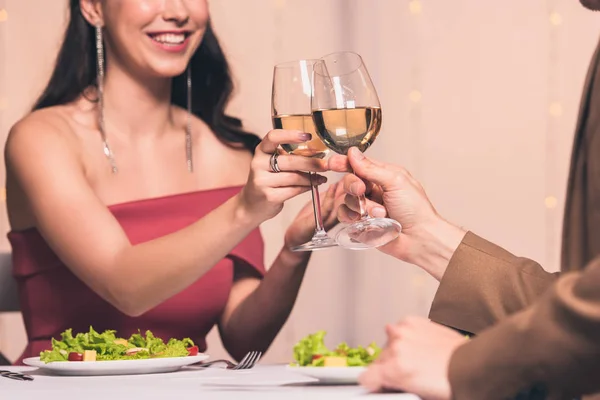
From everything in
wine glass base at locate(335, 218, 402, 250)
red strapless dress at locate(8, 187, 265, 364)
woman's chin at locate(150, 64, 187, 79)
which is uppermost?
woman's chin at locate(150, 64, 187, 79)

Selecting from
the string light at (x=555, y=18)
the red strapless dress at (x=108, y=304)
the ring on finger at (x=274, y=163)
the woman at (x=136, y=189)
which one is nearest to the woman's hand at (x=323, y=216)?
the woman at (x=136, y=189)

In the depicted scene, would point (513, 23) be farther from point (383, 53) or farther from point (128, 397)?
point (128, 397)

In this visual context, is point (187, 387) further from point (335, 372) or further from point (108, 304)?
point (108, 304)

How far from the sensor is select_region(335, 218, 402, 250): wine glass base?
62.4 inches

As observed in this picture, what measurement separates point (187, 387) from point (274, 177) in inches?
21.6

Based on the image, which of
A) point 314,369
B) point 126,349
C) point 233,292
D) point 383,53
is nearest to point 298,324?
point 383,53

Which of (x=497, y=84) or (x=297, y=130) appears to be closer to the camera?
(x=297, y=130)

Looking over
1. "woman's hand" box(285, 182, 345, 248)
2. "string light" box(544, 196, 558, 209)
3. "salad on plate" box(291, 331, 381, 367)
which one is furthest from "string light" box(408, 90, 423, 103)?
"salad on plate" box(291, 331, 381, 367)

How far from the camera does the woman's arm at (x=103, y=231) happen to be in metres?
2.00

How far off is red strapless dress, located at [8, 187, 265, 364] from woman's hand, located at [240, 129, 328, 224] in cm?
61

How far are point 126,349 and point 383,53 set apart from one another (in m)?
2.36

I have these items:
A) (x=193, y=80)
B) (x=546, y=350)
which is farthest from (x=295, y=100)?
(x=193, y=80)

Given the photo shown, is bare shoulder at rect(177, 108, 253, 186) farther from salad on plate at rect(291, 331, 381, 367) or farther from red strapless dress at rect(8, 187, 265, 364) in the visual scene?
salad on plate at rect(291, 331, 381, 367)

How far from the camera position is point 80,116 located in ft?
8.27
